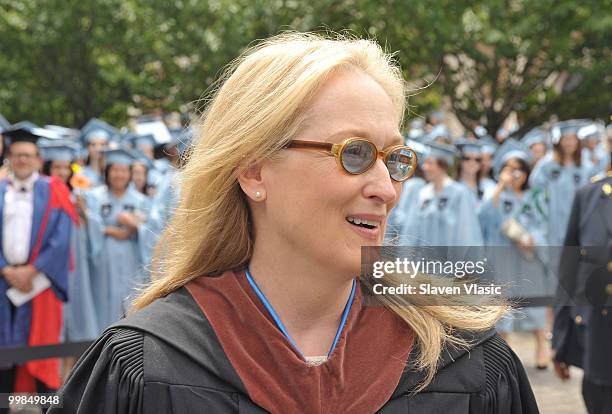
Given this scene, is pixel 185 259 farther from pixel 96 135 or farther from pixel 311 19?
pixel 311 19

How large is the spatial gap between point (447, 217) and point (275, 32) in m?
8.44

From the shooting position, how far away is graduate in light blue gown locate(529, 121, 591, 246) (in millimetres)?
12023

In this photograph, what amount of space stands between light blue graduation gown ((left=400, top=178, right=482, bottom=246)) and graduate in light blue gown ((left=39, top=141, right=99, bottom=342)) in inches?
130

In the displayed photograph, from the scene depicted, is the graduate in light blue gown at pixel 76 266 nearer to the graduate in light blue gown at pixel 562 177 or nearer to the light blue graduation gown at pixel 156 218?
the light blue graduation gown at pixel 156 218

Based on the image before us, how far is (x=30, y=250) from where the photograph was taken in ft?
25.6

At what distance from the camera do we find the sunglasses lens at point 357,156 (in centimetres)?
218

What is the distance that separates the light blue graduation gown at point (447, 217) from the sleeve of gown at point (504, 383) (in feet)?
25.7

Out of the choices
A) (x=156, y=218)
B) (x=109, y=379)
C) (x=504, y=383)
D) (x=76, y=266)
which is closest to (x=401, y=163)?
(x=504, y=383)

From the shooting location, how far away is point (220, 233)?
250 cm

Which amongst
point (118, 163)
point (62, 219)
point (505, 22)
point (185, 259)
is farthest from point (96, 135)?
point (185, 259)

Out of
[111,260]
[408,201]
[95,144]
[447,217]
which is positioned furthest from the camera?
[95,144]

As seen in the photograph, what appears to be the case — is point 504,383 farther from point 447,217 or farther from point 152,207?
point 152,207

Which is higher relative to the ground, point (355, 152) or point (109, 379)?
point (355, 152)

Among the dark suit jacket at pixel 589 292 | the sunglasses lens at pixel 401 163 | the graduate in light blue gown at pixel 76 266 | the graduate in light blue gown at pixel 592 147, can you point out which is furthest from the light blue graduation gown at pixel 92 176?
the sunglasses lens at pixel 401 163
